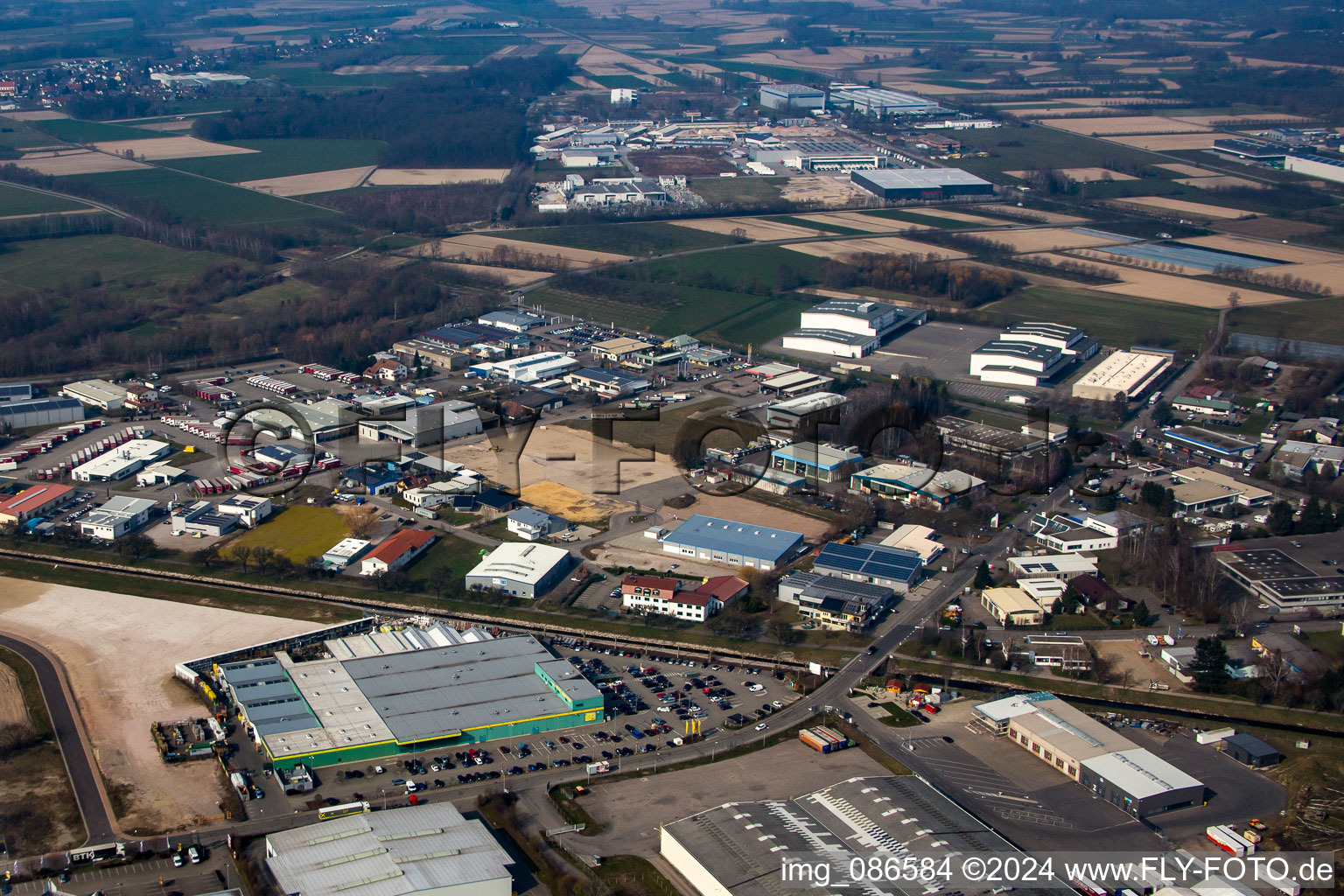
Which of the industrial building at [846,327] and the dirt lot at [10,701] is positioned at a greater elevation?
the industrial building at [846,327]

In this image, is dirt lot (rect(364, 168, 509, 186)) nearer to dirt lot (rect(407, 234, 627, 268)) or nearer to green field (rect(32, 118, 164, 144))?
dirt lot (rect(407, 234, 627, 268))

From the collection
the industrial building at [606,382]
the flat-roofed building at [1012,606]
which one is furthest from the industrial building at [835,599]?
the industrial building at [606,382]

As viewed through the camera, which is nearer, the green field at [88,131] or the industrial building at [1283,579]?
the industrial building at [1283,579]

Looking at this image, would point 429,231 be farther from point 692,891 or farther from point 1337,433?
point 692,891

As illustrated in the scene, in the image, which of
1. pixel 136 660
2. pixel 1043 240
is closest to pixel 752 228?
pixel 1043 240

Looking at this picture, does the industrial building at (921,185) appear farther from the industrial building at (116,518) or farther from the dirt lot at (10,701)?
the dirt lot at (10,701)
